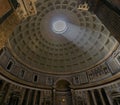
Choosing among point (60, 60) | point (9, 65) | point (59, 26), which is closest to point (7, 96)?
point (9, 65)

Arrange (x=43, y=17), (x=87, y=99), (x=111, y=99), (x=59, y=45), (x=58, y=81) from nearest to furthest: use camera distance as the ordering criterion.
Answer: (x=111, y=99), (x=87, y=99), (x=43, y=17), (x=58, y=81), (x=59, y=45)

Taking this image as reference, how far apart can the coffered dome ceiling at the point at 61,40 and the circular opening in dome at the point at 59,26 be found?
0.54 feet

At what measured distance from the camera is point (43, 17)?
59.0 ft

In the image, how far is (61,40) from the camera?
823 inches

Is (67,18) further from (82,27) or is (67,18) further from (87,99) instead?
(87,99)

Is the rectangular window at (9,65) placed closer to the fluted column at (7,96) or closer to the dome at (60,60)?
the dome at (60,60)

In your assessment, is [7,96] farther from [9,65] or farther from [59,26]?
[59,26]

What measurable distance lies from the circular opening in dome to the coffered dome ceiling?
0.54ft

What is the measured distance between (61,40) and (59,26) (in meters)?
2.51

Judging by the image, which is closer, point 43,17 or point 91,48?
point 43,17

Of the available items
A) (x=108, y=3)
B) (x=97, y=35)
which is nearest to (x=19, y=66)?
(x=97, y=35)

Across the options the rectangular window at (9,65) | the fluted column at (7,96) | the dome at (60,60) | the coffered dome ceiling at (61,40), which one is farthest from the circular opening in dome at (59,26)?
the fluted column at (7,96)

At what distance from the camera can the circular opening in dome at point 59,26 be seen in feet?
68.2

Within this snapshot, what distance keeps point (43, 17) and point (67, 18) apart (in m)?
3.61
